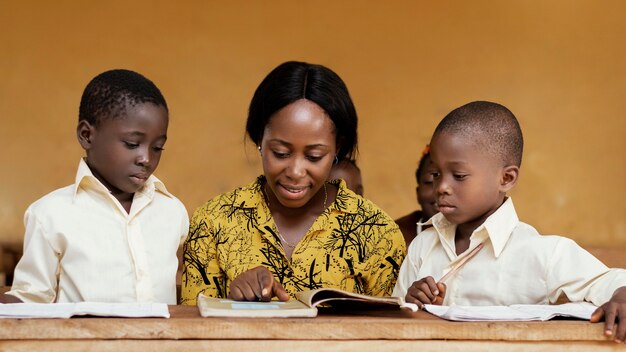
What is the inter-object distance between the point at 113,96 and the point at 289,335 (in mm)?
1047

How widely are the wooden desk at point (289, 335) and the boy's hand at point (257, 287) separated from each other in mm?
290

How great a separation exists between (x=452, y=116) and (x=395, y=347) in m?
1.07

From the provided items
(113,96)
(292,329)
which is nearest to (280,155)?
(113,96)

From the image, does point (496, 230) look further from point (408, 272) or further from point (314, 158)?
point (314, 158)

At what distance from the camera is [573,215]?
5.84 m

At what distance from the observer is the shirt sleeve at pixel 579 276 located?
2.37 meters

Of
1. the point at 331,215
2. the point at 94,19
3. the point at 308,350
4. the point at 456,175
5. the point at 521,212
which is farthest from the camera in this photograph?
the point at 521,212

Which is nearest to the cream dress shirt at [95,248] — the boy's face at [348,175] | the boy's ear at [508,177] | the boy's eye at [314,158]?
the boy's eye at [314,158]

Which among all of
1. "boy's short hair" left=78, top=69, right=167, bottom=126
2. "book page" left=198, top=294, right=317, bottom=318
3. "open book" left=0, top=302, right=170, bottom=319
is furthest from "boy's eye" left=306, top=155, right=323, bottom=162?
"open book" left=0, top=302, right=170, bottom=319

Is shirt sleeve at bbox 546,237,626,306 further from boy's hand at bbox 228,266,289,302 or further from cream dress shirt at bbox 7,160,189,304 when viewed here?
cream dress shirt at bbox 7,160,189,304

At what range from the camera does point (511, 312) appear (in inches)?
83.0

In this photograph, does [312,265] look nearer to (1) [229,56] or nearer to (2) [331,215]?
(2) [331,215]

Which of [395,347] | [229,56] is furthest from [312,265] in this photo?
[229,56]

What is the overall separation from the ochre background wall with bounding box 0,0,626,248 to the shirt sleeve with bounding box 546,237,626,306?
10.7ft
